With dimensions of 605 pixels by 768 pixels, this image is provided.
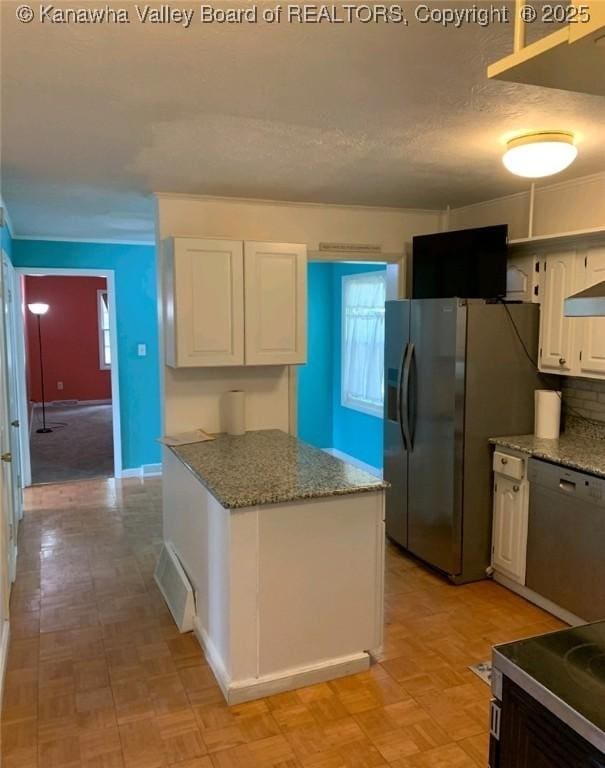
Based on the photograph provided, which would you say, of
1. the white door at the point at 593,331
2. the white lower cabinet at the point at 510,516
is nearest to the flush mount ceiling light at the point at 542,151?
the white door at the point at 593,331

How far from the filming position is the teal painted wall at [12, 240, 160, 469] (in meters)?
5.75

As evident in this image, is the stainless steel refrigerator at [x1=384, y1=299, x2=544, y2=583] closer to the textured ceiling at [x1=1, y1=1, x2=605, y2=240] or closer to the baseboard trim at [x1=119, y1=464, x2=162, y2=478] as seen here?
the textured ceiling at [x1=1, y1=1, x2=605, y2=240]

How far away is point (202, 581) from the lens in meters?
2.97

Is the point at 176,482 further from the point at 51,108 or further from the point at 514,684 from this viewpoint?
the point at 514,684

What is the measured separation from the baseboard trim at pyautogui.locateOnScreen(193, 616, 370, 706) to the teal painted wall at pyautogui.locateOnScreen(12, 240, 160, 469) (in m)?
3.55

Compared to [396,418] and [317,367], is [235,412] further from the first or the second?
[317,367]

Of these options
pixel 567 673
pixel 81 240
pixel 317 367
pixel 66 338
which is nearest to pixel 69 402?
pixel 66 338

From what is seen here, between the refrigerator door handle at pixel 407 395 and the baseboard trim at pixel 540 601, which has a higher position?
the refrigerator door handle at pixel 407 395

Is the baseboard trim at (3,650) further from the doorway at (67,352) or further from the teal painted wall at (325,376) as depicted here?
the doorway at (67,352)

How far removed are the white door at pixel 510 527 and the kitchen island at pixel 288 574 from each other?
1.08 m

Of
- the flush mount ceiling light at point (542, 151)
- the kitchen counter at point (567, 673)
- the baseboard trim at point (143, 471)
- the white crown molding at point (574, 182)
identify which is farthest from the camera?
the baseboard trim at point (143, 471)

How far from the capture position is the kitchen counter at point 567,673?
1.12 m

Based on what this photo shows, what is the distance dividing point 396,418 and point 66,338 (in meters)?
7.96

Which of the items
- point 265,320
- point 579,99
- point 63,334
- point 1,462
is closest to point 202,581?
point 1,462
